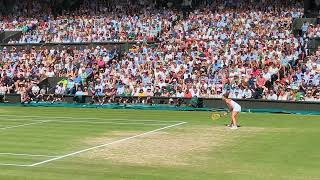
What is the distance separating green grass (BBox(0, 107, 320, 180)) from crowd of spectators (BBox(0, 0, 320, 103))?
4.48 m

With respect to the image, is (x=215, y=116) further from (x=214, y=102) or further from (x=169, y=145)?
(x=169, y=145)

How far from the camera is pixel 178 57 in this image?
35750 millimetres

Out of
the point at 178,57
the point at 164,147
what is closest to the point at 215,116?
the point at 164,147

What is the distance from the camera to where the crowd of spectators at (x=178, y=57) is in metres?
31.6

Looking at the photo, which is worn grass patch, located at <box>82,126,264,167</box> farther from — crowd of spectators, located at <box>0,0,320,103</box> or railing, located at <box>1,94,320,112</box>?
crowd of spectators, located at <box>0,0,320,103</box>

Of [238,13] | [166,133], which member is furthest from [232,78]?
[166,133]

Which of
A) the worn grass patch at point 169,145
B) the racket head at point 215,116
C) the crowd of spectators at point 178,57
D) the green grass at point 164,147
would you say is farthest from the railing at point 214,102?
the worn grass patch at point 169,145

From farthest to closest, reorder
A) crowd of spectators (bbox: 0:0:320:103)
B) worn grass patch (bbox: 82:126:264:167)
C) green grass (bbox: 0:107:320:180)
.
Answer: crowd of spectators (bbox: 0:0:320:103), worn grass patch (bbox: 82:126:264:167), green grass (bbox: 0:107:320:180)

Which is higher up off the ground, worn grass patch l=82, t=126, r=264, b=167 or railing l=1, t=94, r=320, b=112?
railing l=1, t=94, r=320, b=112

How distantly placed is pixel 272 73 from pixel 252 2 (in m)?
10.9

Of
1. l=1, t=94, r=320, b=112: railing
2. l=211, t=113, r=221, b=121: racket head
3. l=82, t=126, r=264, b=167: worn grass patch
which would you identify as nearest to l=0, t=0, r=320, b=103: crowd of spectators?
l=1, t=94, r=320, b=112: railing

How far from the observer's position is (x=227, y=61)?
3356 centimetres

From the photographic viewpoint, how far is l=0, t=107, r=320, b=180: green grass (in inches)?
542

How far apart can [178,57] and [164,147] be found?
61.1ft
